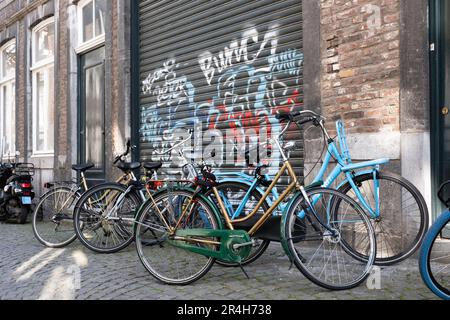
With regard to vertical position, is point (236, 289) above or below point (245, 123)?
below

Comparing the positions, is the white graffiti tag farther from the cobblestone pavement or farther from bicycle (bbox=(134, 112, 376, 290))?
the cobblestone pavement

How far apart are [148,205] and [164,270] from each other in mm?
605

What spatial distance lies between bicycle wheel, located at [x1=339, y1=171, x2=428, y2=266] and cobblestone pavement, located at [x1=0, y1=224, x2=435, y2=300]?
0.57 feet

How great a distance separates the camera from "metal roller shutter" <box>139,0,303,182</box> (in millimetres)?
5883

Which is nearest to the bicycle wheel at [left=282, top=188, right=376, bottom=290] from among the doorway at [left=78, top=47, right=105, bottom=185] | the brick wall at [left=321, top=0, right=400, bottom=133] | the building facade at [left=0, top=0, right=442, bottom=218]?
the building facade at [left=0, top=0, right=442, bottom=218]

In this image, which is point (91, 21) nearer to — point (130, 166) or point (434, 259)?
point (130, 166)

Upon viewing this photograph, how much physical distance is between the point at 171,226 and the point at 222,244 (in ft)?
1.74

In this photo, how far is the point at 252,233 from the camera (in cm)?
409

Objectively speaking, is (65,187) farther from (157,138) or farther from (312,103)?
(312,103)

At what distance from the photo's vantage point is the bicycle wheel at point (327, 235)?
362cm
